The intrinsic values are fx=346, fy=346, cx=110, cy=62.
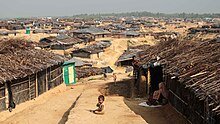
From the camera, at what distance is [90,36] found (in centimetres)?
6819

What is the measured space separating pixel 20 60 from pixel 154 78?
7161 mm

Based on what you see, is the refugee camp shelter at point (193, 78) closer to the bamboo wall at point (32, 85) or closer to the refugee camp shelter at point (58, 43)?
the bamboo wall at point (32, 85)

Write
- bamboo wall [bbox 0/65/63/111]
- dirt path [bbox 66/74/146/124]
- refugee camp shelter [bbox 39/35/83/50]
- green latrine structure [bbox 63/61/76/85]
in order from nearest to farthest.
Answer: dirt path [bbox 66/74/146/124]
bamboo wall [bbox 0/65/63/111]
green latrine structure [bbox 63/61/76/85]
refugee camp shelter [bbox 39/35/83/50]

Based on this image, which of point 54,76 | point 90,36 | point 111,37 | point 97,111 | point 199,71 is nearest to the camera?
point 199,71

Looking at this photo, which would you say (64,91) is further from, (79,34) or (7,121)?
(79,34)

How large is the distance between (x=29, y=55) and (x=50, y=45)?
33578mm

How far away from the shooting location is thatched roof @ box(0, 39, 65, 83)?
16.4 metres

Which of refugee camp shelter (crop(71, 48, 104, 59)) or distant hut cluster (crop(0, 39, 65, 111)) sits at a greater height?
distant hut cluster (crop(0, 39, 65, 111))

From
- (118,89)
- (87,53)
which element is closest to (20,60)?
(118,89)

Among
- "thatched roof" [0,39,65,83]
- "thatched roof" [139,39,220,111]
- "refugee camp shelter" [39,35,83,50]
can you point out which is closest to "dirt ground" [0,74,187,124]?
"thatched roof" [0,39,65,83]

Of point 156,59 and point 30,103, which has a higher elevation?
point 156,59

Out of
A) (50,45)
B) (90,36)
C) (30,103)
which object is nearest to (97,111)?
(30,103)

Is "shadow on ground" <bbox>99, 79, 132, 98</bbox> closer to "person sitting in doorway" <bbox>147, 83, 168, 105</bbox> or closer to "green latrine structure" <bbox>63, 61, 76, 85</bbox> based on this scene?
"person sitting in doorway" <bbox>147, 83, 168, 105</bbox>

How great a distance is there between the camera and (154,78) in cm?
1853
